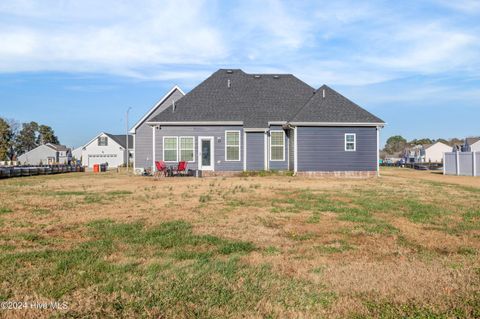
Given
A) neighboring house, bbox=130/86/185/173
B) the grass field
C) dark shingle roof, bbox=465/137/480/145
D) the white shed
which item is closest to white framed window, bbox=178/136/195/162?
neighboring house, bbox=130/86/185/173

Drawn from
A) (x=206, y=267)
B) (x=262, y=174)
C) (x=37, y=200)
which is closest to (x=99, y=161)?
(x=262, y=174)

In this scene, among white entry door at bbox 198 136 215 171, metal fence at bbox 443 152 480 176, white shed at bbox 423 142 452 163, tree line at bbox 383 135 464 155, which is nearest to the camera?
white entry door at bbox 198 136 215 171

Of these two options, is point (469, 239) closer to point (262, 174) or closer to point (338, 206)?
point (338, 206)

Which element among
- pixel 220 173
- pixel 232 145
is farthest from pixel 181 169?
pixel 232 145

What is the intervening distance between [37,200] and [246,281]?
32.3 ft

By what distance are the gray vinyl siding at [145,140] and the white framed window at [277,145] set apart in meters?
11.0

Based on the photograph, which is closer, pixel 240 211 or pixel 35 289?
pixel 35 289

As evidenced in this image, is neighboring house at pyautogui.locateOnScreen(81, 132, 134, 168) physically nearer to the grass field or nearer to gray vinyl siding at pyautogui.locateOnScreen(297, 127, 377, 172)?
gray vinyl siding at pyautogui.locateOnScreen(297, 127, 377, 172)

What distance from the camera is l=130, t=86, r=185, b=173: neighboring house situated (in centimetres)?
3334

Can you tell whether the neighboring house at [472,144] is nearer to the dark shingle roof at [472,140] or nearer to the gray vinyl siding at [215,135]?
Answer: the dark shingle roof at [472,140]

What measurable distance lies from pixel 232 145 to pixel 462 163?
1981 centimetres

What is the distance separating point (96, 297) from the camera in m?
4.12

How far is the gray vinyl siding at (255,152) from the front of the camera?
25.5 metres

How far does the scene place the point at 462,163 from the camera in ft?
107
